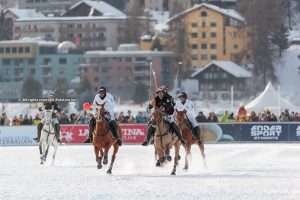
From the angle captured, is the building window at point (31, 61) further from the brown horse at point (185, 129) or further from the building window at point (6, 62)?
the brown horse at point (185, 129)

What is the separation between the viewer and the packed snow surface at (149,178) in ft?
52.6

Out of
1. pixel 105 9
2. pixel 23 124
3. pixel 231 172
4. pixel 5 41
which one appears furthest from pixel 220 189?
pixel 105 9

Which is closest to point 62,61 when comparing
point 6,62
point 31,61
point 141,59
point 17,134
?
point 31,61

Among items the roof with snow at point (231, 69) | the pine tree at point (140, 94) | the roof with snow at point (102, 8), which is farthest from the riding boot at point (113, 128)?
the roof with snow at point (102, 8)

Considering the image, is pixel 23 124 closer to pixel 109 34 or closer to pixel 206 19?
pixel 206 19

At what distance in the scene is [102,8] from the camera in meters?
157

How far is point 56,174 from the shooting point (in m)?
21.3

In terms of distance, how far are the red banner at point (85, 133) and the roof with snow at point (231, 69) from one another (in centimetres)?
8105

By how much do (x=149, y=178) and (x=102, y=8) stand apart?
139 metres

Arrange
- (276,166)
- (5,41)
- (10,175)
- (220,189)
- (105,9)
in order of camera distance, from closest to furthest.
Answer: (220,189)
(10,175)
(276,166)
(5,41)
(105,9)

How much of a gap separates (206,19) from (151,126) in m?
117

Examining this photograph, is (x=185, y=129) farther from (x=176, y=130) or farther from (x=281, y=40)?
(x=281, y=40)

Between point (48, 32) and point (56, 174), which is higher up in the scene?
point (48, 32)

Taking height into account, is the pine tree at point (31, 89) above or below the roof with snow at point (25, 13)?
below
